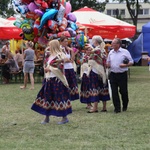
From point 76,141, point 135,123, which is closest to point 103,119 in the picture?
point 135,123

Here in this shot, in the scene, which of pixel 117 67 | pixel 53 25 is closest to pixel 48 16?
pixel 53 25

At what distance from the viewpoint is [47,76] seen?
1023 centimetres

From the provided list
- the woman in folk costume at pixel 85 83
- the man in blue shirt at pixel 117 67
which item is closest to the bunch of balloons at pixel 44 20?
the woman in folk costume at pixel 85 83

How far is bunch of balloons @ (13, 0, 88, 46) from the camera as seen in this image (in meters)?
17.3

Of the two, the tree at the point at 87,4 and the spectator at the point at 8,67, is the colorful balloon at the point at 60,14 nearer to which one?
the spectator at the point at 8,67

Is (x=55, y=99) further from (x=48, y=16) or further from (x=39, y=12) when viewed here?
(x=39, y=12)

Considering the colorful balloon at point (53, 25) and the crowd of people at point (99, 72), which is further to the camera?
the colorful balloon at point (53, 25)

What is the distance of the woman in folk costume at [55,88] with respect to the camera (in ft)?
33.1

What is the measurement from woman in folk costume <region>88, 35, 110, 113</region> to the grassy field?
0.42m

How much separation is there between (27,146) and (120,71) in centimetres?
439

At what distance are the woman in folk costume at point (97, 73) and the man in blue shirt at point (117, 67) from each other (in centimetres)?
20

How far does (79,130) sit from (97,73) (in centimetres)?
282

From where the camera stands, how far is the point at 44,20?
17328 mm

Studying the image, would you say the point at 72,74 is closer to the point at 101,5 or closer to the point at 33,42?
the point at 33,42
